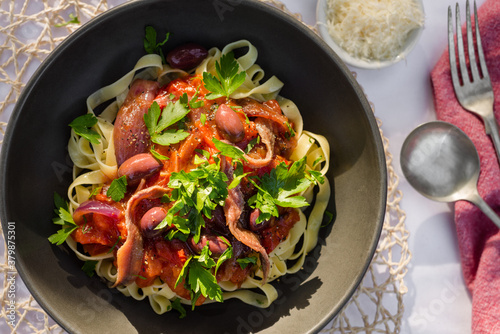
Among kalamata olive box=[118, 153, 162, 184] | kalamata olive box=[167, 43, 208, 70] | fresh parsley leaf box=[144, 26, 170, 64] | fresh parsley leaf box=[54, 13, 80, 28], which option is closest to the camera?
kalamata olive box=[118, 153, 162, 184]

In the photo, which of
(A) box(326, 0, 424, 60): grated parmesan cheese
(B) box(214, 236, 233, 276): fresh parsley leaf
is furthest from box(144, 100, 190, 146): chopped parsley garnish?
(A) box(326, 0, 424, 60): grated parmesan cheese

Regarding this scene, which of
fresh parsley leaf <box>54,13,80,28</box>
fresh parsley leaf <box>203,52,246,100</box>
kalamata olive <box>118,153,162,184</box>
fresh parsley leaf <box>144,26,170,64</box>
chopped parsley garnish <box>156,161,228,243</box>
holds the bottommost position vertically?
chopped parsley garnish <box>156,161,228,243</box>

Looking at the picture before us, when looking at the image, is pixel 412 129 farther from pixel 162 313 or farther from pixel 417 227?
pixel 162 313

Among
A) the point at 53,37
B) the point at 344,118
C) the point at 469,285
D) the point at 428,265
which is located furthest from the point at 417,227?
the point at 53,37

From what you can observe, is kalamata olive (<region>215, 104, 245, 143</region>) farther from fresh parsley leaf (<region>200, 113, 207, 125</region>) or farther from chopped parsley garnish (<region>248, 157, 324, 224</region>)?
chopped parsley garnish (<region>248, 157, 324, 224</region>)

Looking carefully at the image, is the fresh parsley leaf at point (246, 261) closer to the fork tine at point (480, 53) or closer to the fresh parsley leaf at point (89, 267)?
the fresh parsley leaf at point (89, 267)

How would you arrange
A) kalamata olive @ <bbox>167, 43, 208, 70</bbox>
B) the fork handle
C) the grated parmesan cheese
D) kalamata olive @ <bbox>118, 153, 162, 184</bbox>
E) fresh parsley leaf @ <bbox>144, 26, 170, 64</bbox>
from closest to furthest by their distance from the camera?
kalamata olive @ <bbox>118, 153, 162, 184</bbox> < fresh parsley leaf @ <bbox>144, 26, 170, 64</bbox> < kalamata olive @ <bbox>167, 43, 208, 70</bbox> < the grated parmesan cheese < the fork handle

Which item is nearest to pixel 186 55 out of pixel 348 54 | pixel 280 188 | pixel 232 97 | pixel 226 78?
pixel 226 78

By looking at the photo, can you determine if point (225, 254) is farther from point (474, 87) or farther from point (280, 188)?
point (474, 87)
